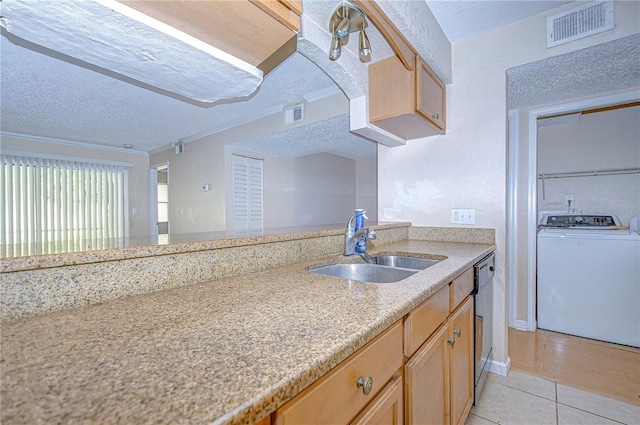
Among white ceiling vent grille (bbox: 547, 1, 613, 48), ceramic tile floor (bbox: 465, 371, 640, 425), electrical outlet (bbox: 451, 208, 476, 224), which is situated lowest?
ceramic tile floor (bbox: 465, 371, 640, 425)

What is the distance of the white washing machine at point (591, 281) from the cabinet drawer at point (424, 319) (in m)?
2.18

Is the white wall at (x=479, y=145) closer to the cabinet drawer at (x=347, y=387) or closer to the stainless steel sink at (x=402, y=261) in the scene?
the stainless steel sink at (x=402, y=261)

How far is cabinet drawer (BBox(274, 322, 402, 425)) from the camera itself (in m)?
0.46

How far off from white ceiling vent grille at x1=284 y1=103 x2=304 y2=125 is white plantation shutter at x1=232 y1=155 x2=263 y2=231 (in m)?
1.34

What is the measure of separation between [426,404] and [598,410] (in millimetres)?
1416

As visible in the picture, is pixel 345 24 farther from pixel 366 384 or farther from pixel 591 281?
pixel 591 281

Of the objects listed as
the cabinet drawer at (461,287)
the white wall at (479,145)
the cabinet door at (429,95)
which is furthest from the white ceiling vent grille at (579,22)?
the cabinet drawer at (461,287)

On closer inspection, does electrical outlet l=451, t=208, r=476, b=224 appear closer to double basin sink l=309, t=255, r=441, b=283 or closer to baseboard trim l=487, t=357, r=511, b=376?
double basin sink l=309, t=255, r=441, b=283

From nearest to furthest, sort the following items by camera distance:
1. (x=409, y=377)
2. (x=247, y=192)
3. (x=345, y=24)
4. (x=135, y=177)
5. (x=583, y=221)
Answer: (x=409, y=377) < (x=345, y=24) < (x=583, y=221) < (x=247, y=192) < (x=135, y=177)

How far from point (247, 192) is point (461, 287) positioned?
12.4ft

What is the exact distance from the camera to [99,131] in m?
4.29

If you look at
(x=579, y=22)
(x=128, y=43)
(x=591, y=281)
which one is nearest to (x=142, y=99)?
(x=128, y=43)

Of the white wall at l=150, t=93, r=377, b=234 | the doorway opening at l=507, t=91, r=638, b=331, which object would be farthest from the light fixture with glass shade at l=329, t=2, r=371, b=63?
the doorway opening at l=507, t=91, r=638, b=331

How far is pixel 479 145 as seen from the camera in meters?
2.01
